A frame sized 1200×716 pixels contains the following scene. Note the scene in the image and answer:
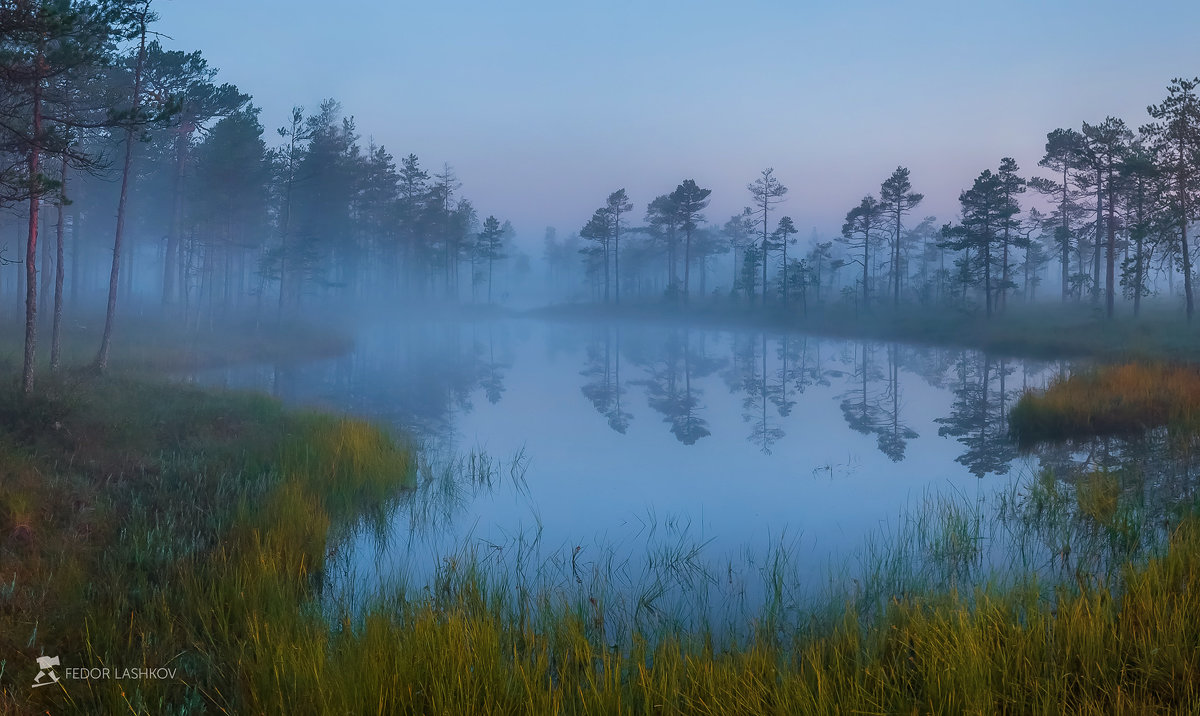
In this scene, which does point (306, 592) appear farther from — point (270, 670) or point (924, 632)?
point (924, 632)

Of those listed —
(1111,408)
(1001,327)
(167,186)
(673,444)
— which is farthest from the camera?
(167,186)

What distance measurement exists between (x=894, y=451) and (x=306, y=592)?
41.9 feet

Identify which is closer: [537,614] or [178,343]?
[537,614]

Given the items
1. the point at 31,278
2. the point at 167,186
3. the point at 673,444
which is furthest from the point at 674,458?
the point at 167,186

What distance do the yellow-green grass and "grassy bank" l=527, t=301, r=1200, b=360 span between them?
1011cm

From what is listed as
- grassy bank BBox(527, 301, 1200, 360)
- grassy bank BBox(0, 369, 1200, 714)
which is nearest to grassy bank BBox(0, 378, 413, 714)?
grassy bank BBox(0, 369, 1200, 714)

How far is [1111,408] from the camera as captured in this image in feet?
51.6

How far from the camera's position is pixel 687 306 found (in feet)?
244

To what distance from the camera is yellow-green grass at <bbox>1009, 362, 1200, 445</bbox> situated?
14734 mm

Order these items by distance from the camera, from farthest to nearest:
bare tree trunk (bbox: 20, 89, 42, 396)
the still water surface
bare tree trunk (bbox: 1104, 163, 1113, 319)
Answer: bare tree trunk (bbox: 1104, 163, 1113, 319), bare tree trunk (bbox: 20, 89, 42, 396), the still water surface

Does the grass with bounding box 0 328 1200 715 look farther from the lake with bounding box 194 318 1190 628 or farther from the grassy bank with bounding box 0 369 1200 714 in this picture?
the lake with bounding box 194 318 1190 628

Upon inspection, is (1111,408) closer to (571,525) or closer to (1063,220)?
(571,525)

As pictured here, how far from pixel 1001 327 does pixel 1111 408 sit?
97.1ft

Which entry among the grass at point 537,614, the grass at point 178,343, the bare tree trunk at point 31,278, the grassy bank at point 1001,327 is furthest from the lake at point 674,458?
the bare tree trunk at point 31,278
